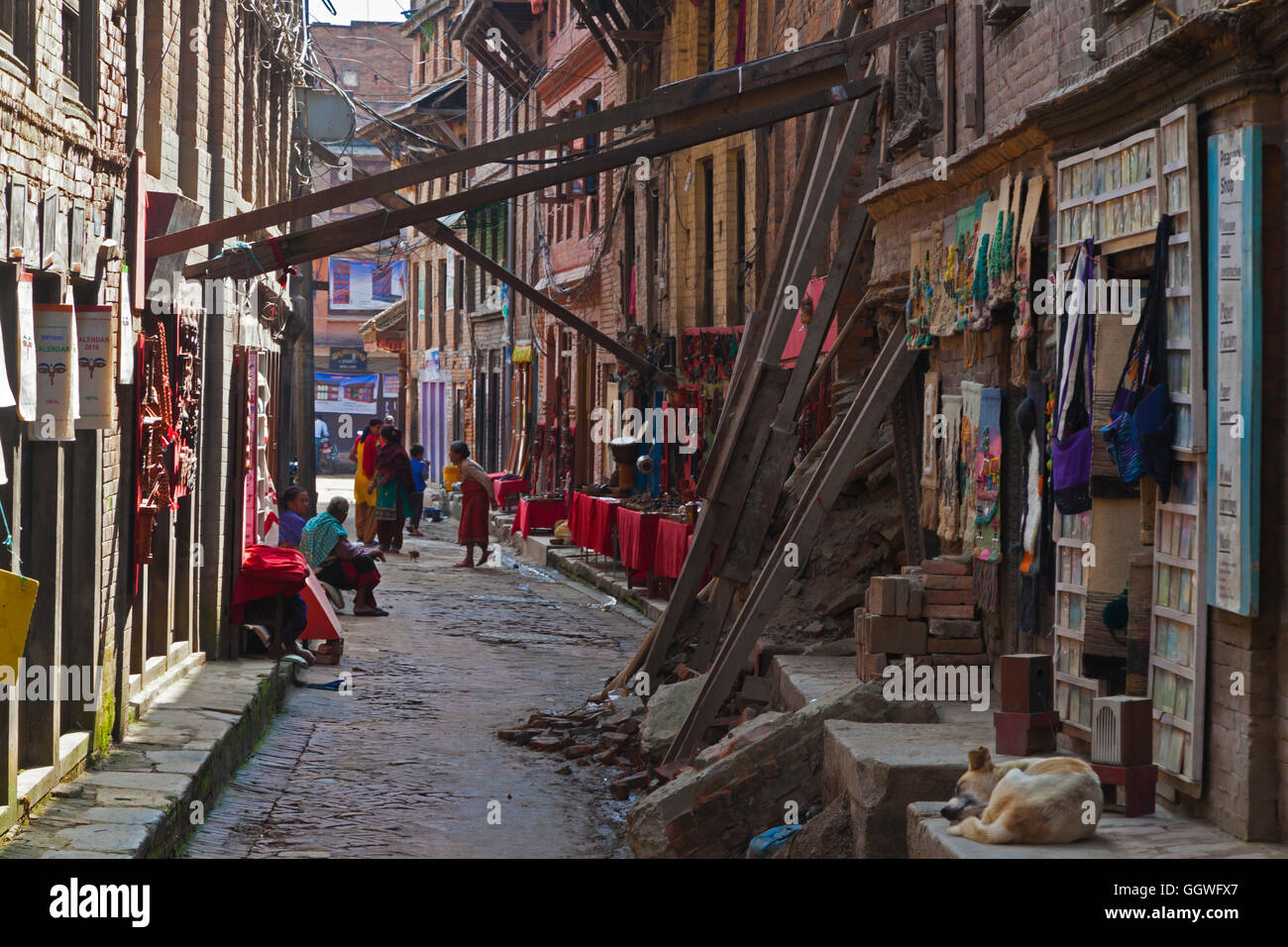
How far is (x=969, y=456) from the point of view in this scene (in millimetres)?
9656

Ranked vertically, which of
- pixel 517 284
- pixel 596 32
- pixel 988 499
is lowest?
pixel 988 499

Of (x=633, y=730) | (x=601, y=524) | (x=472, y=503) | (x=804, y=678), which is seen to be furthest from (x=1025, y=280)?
(x=472, y=503)

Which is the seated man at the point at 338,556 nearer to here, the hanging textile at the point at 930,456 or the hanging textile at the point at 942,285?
the hanging textile at the point at 930,456

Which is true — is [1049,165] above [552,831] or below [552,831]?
above

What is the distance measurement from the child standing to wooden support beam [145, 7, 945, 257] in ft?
45.4

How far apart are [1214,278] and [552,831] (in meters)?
4.66

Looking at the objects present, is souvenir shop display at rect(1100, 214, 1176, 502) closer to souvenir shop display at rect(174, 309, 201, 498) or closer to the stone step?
the stone step

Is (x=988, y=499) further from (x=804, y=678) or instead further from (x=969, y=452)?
(x=804, y=678)

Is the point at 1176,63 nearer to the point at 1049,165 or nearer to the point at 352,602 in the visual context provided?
the point at 1049,165

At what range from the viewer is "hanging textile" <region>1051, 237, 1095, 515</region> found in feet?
24.5

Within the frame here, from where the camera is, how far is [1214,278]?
622 cm

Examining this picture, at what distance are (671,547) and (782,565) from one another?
20.7 feet

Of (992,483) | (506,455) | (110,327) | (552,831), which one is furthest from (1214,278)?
(506,455)

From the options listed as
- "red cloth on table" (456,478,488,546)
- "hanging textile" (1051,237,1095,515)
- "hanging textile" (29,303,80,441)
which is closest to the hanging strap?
"hanging textile" (29,303,80,441)
